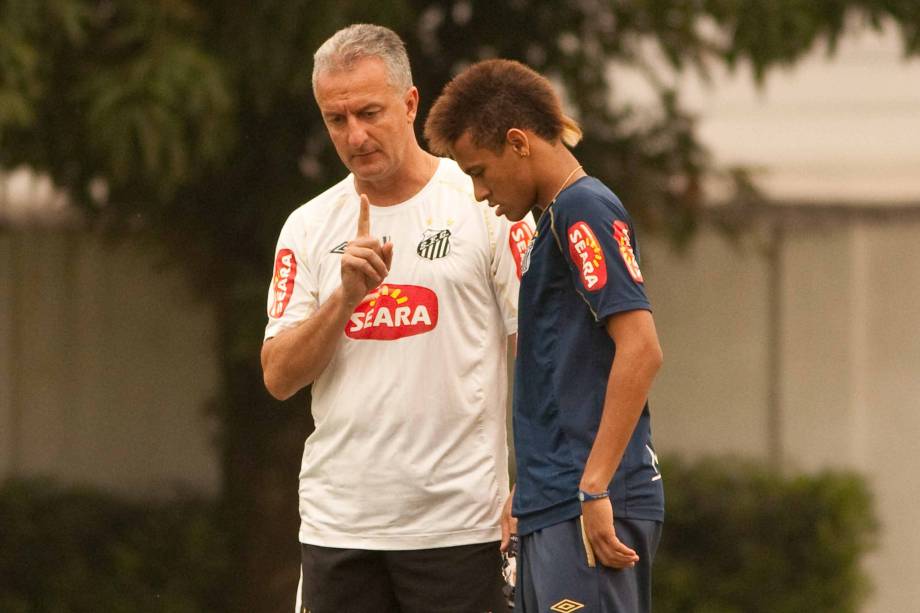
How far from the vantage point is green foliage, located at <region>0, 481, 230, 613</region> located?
27.4 feet

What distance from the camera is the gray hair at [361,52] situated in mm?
3568

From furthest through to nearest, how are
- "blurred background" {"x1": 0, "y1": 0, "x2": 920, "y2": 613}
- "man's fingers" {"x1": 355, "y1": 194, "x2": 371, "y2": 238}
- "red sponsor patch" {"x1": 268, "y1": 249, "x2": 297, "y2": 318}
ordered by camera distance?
"blurred background" {"x1": 0, "y1": 0, "x2": 920, "y2": 613}, "red sponsor patch" {"x1": 268, "y1": 249, "x2": 297, "y2": 318}, "man's fingers" {"x1": 355, "y1": 194, "x2": 371, "y2": 238}

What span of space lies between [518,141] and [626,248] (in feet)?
1.02

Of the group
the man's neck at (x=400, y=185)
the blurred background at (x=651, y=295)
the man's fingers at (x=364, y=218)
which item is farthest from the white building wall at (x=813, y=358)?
the man's fingers at (x=364, y=218)

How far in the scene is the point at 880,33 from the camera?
6660 mm

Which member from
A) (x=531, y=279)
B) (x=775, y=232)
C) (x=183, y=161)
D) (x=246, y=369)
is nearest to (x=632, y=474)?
(x=531, y=279)

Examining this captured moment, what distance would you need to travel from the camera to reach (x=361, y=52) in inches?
141

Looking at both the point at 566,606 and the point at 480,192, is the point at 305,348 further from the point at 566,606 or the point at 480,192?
the point at 566,606

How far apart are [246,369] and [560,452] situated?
4.49 m

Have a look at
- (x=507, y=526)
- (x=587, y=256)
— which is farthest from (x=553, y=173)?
(x=507, y=526)

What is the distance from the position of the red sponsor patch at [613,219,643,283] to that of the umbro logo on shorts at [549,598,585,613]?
2.07ft

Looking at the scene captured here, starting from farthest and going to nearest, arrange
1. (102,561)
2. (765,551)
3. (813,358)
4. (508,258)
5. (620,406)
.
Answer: (813,358) < (765,551) < (102,561) < (508,258) < (620,406)

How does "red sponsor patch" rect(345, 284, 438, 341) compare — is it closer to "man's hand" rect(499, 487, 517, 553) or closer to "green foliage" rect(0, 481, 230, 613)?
"man's hand" rect(499, 487, 517, 553)

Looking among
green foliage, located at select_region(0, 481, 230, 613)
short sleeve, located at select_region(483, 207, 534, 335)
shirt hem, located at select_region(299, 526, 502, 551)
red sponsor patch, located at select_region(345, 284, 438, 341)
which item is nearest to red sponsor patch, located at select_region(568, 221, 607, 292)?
short sleeve, located at select_region(483, 207, 534, 335)
